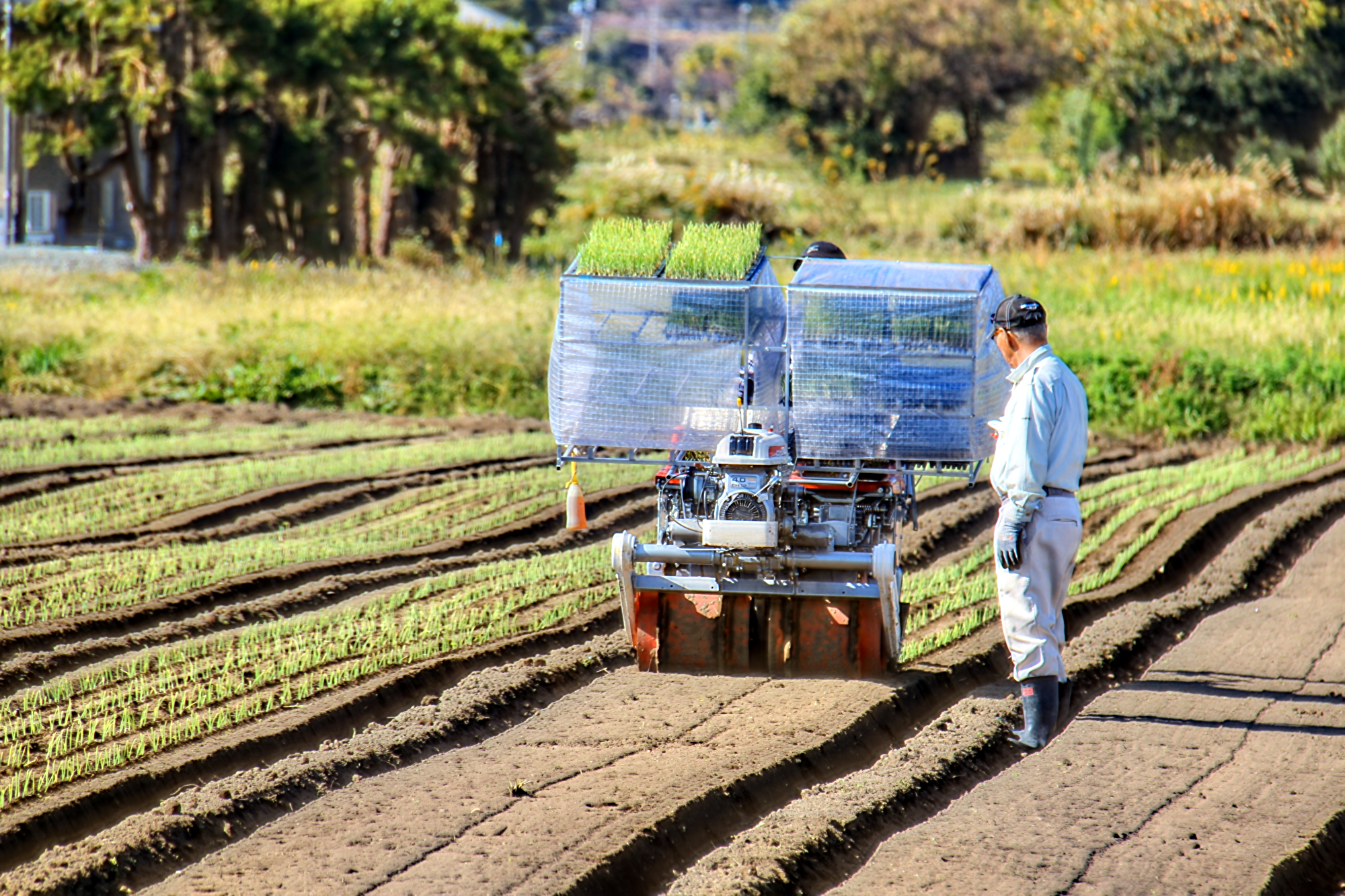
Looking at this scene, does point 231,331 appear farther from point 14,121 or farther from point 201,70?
point 14,121

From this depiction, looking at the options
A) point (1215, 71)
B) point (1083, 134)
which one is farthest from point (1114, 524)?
point (1083, 134)

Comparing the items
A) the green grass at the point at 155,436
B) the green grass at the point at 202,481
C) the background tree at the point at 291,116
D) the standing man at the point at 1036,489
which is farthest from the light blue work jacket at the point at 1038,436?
the background tree at the point at 291,116

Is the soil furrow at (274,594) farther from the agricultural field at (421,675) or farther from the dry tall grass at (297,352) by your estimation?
the dry tall grass at (297,352)

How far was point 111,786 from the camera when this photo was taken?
5.42m

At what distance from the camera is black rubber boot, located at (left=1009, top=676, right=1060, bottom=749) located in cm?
592

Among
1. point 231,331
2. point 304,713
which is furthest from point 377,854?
point 231,331

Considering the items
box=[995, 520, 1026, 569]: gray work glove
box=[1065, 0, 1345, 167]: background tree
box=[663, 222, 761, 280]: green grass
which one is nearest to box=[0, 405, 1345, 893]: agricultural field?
box=[995, 520, 1026, 569]: gray work glove

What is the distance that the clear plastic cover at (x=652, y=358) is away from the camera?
627 cm

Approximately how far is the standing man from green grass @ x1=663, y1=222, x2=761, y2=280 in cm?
114

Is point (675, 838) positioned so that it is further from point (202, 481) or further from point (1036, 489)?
point (202, 481)

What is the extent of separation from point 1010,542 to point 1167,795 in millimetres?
1097

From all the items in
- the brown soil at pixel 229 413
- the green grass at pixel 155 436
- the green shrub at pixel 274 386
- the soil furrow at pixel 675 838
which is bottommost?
the soil furrow at pixel 675 838

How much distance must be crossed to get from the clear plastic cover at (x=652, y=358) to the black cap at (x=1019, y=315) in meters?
1.02

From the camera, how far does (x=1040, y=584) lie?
5773 mm
